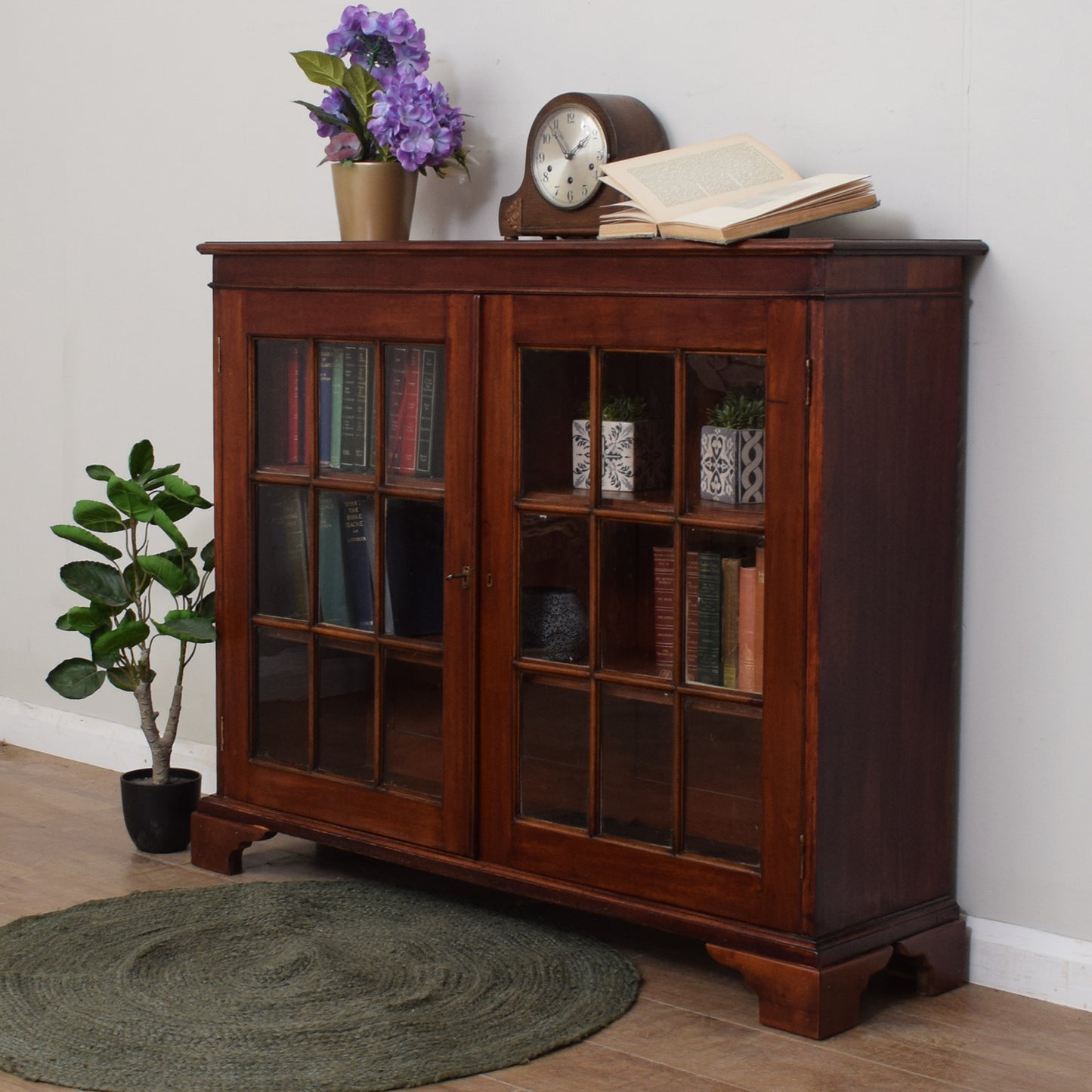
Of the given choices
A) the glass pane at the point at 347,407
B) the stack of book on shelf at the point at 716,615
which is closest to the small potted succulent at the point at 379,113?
the glass pane at the point at 347,407

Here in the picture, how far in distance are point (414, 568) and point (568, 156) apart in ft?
2.49

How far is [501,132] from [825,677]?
1.39 meters

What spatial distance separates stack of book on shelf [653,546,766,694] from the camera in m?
2.48

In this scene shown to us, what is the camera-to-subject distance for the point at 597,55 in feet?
10.1

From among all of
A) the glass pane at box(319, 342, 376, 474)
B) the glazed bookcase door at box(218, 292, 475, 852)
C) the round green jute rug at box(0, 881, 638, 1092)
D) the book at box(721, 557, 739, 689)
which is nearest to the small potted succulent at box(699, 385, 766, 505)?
the book at box(721, 557, 739, 689)

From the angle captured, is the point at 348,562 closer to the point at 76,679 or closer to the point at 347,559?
the point at 347,559

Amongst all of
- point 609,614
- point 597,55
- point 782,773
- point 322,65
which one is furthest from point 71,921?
point 597,55

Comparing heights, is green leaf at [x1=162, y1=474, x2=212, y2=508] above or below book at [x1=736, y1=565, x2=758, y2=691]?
above

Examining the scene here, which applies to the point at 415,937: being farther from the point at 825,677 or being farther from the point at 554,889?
the point at 825,677

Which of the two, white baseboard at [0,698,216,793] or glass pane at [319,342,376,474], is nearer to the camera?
glass pane at [319,342,376,474]

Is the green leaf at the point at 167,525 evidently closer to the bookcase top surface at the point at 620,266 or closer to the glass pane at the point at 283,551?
the glass pane at the point at 283,551

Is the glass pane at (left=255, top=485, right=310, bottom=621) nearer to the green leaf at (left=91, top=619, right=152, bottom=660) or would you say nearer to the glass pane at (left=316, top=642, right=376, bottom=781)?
the glass pane at (left=316, top=642, right=376, bottom=781)

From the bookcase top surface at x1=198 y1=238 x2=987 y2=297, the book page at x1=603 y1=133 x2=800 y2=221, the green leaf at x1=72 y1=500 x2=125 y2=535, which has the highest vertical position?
the book page at x1=603 y1=133 x2=800 y2=221

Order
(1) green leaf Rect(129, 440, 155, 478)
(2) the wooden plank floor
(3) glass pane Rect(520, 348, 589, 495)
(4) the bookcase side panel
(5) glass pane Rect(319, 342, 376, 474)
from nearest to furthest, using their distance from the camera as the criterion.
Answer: (2) the wooden plank floor
(4) the bookcase side panel
(3) glass pane Rect(520, 348, 589, 495)
(5) glass pane Rect(319, 342, 376, 474)
(1) green leaf Rect(129, 440, 155, 478)
